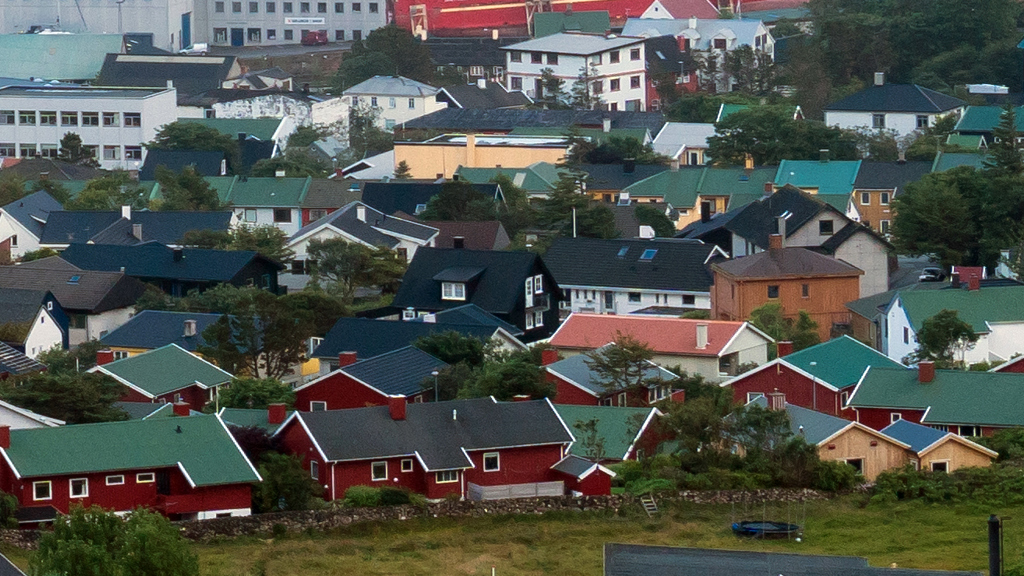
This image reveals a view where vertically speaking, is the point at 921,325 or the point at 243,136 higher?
the point at 243,136

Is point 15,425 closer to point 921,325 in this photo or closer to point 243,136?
point 921,325

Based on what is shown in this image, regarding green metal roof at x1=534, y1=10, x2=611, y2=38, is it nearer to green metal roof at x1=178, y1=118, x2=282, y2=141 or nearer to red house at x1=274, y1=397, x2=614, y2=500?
green metal roof at x1=178, y1=118, x2=282, y2=141

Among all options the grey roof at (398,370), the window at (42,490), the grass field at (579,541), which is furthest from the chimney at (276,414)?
the grass field at (579,541)

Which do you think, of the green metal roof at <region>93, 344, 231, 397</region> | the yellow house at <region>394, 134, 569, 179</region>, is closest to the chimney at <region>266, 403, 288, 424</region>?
the green metal roof at <region>93, 344, 231, 397</region>

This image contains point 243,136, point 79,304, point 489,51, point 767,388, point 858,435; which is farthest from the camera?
point 489,51

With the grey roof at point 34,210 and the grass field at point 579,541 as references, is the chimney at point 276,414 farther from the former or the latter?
the grey roof at point 34,210

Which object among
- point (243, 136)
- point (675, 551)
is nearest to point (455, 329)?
point (675, 551)

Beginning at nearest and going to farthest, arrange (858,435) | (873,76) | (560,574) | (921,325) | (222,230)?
(560,574)
(858,435)
(921,325)
(222,230)
(873,76)
